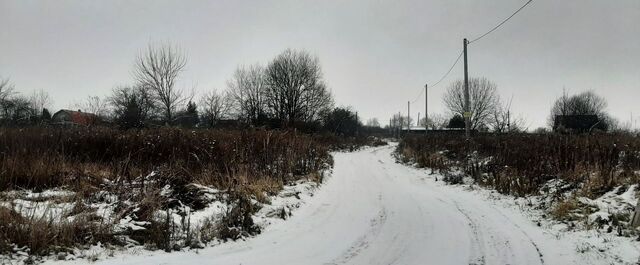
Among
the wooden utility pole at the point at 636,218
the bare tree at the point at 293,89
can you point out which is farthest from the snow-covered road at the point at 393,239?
the bare tree at the point at 293,89

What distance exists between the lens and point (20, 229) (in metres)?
4.36

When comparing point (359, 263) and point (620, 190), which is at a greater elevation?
point (620, 190)

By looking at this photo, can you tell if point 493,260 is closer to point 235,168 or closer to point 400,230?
point 400,230

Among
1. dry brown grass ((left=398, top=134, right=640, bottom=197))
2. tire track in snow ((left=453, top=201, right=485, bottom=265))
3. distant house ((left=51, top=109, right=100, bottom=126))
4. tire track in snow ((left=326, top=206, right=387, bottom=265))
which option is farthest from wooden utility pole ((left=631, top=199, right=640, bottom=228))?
distant house ((left=51, top=109, right=100, bottom=126))

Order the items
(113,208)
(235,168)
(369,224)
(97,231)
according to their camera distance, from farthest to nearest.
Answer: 1. (235,168)
2. (369,224)
3. (113,208)
4. (97,231)

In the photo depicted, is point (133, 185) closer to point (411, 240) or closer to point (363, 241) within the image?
point (363, 241)

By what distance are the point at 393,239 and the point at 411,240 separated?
0.83 ft

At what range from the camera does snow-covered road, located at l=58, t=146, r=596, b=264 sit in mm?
4961

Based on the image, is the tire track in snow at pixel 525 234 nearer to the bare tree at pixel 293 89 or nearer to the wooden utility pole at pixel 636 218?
the wooden utility pole at pixel 636 218

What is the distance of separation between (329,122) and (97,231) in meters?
46.6

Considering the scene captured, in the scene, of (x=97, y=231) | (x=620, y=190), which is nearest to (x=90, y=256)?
(x=97, y=231)

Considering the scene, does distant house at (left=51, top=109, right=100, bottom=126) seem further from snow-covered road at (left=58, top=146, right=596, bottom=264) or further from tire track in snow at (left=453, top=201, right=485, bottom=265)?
tire track in snow at (left=453, top=201, right=485, bottom=265)

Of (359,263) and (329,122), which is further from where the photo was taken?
(329,122)

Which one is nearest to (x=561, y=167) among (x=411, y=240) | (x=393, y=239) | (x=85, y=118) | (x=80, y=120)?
(x=411, y=240)
